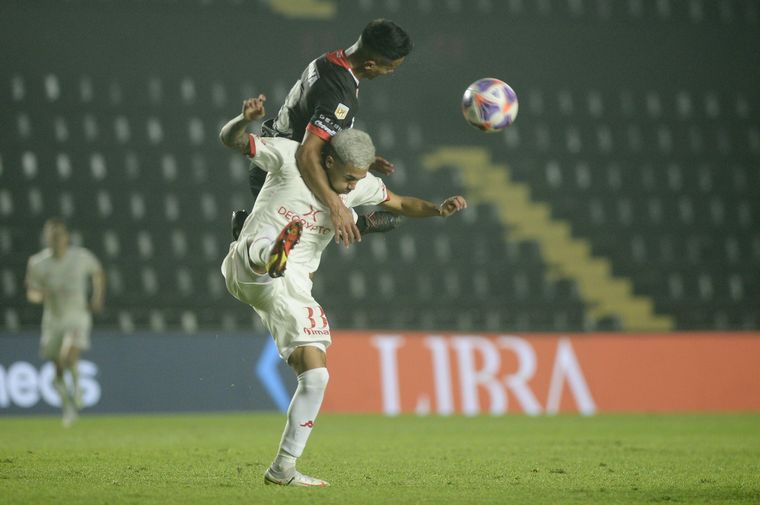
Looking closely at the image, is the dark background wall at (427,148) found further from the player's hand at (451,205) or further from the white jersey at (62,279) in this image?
the player's hand at (451,205)

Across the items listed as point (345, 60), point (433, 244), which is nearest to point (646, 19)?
point (433, 244)

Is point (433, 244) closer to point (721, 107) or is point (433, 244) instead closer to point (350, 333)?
point (350, 333)

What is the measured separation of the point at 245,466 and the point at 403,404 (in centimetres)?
696

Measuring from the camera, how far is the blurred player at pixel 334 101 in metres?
6.04

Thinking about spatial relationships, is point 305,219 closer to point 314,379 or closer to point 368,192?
point 368,192

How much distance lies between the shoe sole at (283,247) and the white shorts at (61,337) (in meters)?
7.25

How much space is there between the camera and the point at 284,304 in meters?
5.87

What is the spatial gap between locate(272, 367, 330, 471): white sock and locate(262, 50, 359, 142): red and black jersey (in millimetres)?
1217

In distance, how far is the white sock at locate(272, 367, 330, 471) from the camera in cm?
569

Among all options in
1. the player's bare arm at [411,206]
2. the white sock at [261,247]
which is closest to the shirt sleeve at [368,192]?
the player's bare arm at [411,206]

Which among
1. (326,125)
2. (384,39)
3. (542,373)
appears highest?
(384,39)

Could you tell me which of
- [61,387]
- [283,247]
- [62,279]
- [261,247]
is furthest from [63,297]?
[283,247]

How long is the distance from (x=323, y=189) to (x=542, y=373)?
8.59 metres

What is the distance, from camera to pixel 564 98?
56.4 feet
